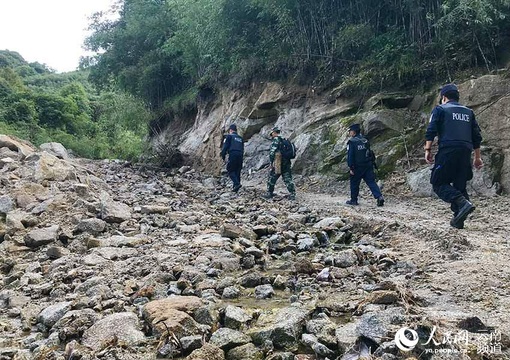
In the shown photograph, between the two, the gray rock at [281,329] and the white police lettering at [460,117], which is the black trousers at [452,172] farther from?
the gray rock at [281,329]

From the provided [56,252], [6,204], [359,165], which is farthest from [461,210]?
[6,204]

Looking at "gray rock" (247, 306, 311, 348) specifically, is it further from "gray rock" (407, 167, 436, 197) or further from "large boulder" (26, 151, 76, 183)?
"large boulder" (26, 151, 76, 183)

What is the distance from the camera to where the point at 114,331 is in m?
3.47

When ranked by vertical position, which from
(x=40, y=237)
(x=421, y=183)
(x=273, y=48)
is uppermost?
(x=273, y=48)

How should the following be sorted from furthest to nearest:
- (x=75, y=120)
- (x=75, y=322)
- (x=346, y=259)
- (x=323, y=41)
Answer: (x=75, y=120) → (x=323, y=41) → (x=346, y=259) → (x=75, y=322)

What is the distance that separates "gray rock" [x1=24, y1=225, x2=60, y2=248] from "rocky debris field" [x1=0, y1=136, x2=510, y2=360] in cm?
2

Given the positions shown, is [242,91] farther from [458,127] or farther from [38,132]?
[38,132]

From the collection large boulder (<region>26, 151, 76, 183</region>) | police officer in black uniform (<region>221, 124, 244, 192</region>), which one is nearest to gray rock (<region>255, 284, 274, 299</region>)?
large boulder (<region>26, 151, 76, 183</region>)

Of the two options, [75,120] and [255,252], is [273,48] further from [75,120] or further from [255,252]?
[75,120]

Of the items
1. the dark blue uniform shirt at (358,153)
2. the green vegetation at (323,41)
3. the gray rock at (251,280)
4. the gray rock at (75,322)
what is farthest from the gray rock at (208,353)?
the green vegetation at (323,41)

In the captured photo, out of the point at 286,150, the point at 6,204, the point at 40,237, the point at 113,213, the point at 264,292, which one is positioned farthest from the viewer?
the point at 286,150

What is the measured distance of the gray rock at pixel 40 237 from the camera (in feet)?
22.8

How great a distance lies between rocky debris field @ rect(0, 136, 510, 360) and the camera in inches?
118

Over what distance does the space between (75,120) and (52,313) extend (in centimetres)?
4774
